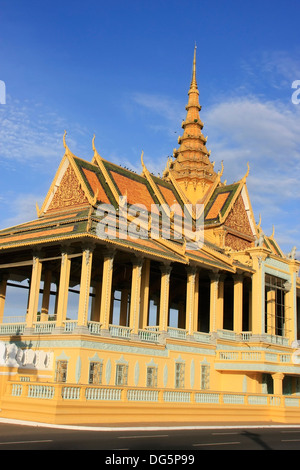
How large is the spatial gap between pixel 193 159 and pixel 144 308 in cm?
1854

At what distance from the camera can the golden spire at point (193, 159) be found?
141 ft

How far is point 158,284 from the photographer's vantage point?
125 feet

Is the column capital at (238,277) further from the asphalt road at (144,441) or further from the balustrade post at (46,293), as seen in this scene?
the asphalt road at (144,441)

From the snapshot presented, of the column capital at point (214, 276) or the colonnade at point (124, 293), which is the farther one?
the column capital at point (214, 276)

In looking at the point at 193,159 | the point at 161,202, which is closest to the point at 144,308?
the point at 161,202

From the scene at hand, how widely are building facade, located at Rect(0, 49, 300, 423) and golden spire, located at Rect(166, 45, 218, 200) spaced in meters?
0.24

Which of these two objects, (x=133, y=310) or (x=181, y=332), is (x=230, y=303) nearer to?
(x=181, y=332)

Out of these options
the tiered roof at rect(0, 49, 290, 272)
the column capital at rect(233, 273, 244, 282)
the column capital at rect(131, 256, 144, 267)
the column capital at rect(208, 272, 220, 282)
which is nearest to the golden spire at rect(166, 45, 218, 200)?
the tiered roof at rect(0, 49, 290, 272)

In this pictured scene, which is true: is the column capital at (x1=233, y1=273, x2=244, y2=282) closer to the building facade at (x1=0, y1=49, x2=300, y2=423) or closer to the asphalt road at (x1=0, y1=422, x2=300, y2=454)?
the building facade at (x1=0, y1=49, x2=300, y2=423)

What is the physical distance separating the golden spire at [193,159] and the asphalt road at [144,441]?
26.6 metres

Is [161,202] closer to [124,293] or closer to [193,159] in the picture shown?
[124,293]

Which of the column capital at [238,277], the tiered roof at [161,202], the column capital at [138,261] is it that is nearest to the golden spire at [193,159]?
the tiered roof at [161,202]

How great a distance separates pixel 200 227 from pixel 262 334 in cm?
924
